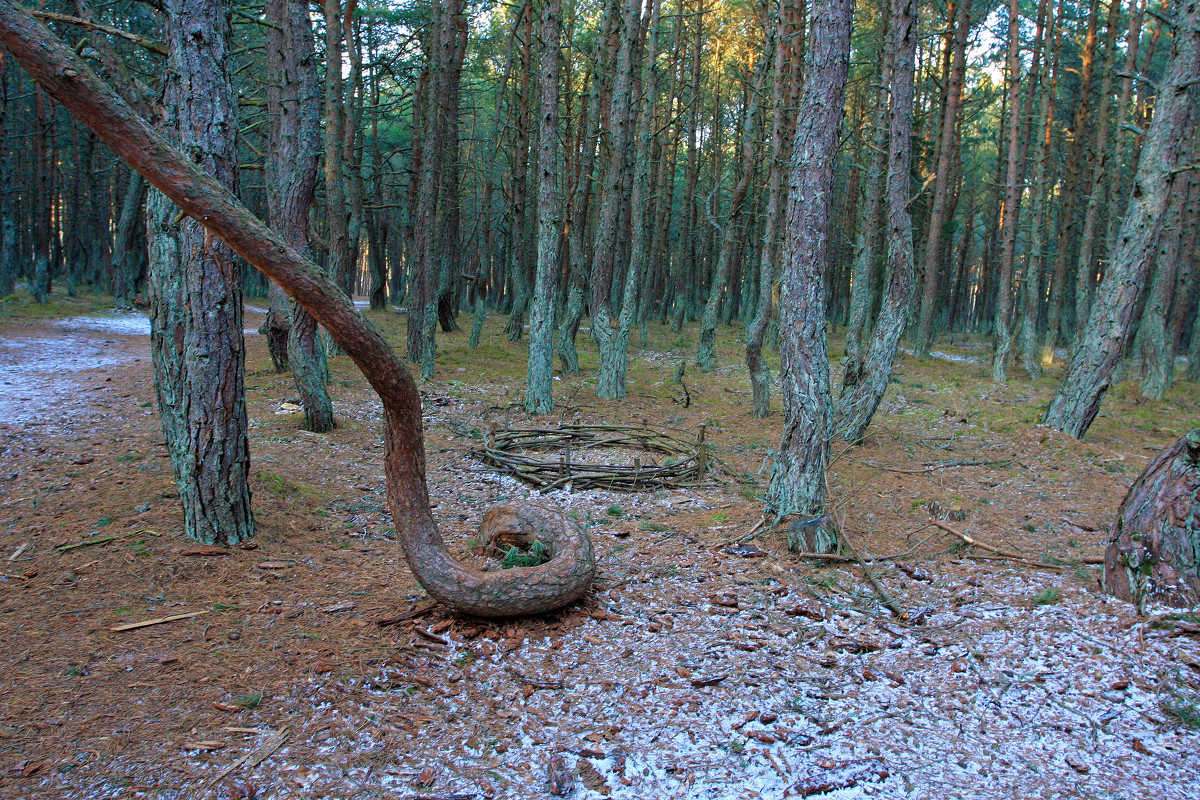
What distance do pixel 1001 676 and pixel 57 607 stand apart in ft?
17.5

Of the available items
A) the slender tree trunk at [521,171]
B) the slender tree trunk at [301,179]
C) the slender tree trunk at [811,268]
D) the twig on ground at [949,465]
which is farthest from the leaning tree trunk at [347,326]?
the slender tree trunk at [521,171]

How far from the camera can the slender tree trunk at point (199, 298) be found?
4676mm

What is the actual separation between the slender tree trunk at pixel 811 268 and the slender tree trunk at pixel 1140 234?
19.4 ft

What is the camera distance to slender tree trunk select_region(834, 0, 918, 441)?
8.41 metres

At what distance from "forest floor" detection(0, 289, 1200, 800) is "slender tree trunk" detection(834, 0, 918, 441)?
211cm

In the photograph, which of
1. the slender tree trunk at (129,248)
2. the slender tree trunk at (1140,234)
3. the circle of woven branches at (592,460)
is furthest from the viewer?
the slender tree trunk at (129,248)

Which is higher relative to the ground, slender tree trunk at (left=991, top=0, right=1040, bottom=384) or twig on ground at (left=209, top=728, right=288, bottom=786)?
slender tree trunk at (left=991, top=0, right=1040, bottom=384)

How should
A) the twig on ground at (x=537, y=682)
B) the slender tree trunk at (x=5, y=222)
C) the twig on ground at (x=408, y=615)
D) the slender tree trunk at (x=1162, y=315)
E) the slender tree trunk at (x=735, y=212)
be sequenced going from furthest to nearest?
1. the slender tree trunk at (x=5, y=222)
2. the slender tree trunk at (x=1162, y=315)
3. the slender tree trunk at (x=735, y=212)
4. the twig on ground at (x=408, y=615)
5. the twig on ground at (x=537, y=682)

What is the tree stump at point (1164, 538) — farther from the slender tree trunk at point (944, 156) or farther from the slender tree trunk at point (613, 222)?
the slender tree trunk at point (944, 156)

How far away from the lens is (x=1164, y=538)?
3914mm

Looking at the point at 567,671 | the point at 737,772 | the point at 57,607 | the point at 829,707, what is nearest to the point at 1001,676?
the point at 829,707

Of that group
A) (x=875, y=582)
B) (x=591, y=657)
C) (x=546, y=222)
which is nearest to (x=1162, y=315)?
(x=546, y=222)

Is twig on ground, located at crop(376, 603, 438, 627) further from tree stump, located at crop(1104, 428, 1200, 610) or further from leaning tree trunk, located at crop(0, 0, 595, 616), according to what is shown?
tree stump, located at crop(1104, 428, 1200, 610)

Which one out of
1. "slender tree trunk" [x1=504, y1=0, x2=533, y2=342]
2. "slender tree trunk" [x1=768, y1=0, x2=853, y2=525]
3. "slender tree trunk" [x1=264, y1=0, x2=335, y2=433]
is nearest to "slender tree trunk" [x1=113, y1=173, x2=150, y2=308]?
"slender tree trunk" [x1=504, y1=0, x2=533, y2=342]
